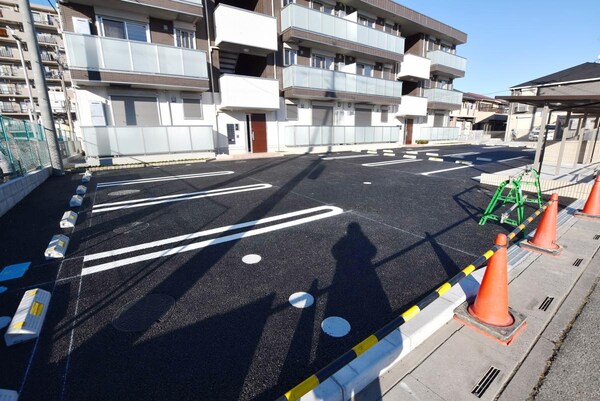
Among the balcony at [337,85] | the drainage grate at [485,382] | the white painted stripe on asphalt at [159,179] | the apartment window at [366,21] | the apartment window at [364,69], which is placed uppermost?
the apartment window at [366,21]

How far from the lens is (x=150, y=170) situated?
1083 cm

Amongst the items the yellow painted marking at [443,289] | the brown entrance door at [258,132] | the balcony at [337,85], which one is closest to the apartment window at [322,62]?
the balcony at [337,85]

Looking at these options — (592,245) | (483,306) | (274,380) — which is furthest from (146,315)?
(592,245)

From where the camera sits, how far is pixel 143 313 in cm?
249

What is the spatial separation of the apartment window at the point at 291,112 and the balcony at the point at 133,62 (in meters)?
5.38

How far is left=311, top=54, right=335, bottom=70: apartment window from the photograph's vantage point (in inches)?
690

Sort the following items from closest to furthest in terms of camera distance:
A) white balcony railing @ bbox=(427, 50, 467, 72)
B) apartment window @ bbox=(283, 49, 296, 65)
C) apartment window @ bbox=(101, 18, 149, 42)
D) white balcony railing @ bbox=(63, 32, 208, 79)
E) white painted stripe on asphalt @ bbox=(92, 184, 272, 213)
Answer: white painted stripe on asphalt @ bbox=(92, 184, 272, 213) → white balcony railing @ bbox=(63, 32, 208, 79) → apartment window @ bbox=(101, 18, 149, 42) → apartment window @ bbox=(283, 49, 296, 65) → white balcony railing @ bbox=(427, 50, 467, 72)

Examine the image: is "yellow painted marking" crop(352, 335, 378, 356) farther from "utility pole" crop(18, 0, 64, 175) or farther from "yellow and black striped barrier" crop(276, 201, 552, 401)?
"utility pole" crop(18, 0, 64, 175)

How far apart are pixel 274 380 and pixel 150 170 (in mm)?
10977

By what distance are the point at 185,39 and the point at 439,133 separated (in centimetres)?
2273

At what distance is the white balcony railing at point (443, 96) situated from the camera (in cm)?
2346

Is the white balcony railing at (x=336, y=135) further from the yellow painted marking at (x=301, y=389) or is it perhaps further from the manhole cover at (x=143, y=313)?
the yellow painted marking at (x=301, y=389)

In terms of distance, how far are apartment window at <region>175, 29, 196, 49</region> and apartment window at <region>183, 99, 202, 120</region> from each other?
252 cm

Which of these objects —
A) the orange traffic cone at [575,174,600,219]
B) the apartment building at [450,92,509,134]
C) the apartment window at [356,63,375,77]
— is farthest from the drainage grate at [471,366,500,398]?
the apartment building at [450,92,509,134]
